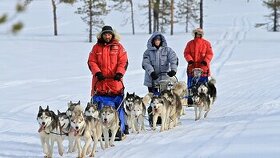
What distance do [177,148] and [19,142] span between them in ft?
9.24

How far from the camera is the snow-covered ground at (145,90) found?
732cm

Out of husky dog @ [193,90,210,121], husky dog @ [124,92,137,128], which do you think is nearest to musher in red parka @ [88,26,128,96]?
husky dog @ [124,92,137,128]

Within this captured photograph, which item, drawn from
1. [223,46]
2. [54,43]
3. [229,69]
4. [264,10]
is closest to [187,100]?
[229,69]

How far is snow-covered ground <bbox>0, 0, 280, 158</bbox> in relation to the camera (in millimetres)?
7320

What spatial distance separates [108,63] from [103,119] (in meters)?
1.03

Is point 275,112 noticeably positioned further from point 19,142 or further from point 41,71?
point 41,71

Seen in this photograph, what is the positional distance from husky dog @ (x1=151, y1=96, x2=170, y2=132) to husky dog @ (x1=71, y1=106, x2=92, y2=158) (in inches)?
84.4

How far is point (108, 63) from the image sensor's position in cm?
812

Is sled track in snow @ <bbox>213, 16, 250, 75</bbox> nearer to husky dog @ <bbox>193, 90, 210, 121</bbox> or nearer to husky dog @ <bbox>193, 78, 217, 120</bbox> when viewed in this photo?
husky dog @ <bbox>193, 78, 217, 120</bbox>

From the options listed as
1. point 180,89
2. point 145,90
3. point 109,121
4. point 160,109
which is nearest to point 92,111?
point 109,121

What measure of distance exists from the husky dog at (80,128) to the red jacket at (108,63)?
1.27m

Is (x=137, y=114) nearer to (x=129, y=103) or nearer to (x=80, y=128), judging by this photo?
(x=129, y=103)

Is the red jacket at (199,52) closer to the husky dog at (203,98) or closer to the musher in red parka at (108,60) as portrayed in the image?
the husky dog at (203,98)

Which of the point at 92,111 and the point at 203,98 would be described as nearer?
the point at 92,111
